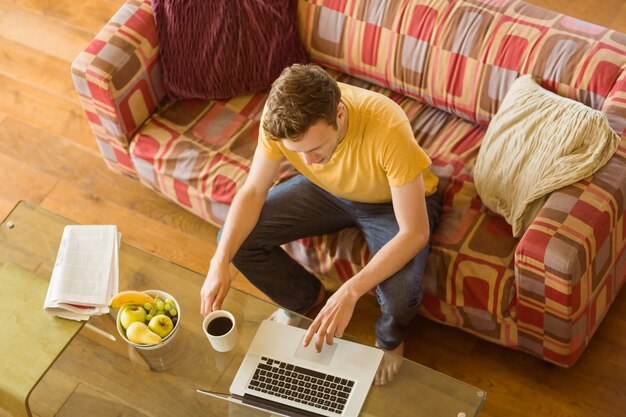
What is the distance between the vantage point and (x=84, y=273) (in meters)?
2.23

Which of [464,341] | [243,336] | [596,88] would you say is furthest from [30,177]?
[596,88]

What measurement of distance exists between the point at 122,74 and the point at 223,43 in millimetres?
321

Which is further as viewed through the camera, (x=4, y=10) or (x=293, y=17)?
(x=4, y=10)

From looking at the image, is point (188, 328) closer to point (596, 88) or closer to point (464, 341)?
point (464, 341)

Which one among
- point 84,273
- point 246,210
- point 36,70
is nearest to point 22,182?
point 36,70

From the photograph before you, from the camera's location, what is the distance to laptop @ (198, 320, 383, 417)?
6.44 ft

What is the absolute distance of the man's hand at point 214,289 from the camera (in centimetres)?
215

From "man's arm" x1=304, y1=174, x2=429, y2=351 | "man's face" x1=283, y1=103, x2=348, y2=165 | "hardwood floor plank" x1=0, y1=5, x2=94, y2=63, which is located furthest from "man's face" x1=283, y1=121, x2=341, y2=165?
"hardwood floor plank" x1=0, y1=5, x2=94, y2=63

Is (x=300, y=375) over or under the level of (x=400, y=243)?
under

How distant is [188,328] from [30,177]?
4.25 feet

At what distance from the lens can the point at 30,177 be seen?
10.4 ft

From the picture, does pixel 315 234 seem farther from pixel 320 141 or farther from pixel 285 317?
pixel 320 141

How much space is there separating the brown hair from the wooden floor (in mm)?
728

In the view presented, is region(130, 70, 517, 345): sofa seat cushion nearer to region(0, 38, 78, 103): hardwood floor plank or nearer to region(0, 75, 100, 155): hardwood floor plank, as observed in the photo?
region(0, 75, 100, 155): hardwood floor plank
